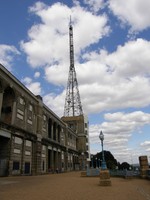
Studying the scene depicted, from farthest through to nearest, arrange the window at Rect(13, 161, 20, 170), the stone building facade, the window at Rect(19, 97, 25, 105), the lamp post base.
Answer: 1. the window at Rect(19, 97, 25, 105)
2. the window at Rect(13, 161, 20, 170)
3. the stone building facade
4. the lamp post base

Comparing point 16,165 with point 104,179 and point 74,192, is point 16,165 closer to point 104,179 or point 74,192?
point 104,179

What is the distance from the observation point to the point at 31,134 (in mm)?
34094

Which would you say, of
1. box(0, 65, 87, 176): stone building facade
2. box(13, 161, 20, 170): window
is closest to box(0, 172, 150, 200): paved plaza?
box(0, 65, 87, 176): stone building facade

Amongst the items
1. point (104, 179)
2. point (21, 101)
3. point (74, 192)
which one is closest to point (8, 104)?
point (21, 101)

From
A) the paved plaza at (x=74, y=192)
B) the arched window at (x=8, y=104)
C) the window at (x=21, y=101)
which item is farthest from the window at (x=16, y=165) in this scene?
the paved plaza at (x=74, y=192)

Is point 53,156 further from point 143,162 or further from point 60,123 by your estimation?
point 143,162

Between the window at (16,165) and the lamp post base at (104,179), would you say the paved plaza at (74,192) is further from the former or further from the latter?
the window at (16,165)

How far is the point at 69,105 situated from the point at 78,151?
1887cm

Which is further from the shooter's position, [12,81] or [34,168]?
[34,168]

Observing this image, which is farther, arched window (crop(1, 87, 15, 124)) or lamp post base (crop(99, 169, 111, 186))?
arched window (crop(1, 87, 15, 124))

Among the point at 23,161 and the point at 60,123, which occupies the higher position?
the point at 60,123

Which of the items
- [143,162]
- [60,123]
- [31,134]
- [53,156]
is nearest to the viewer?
[143,162]

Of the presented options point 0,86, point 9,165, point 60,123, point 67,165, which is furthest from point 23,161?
point 67,165

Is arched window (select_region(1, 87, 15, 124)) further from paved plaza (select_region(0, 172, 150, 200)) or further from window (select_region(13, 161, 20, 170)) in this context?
paved plaza (select_region(0, 172, 150, 200))
